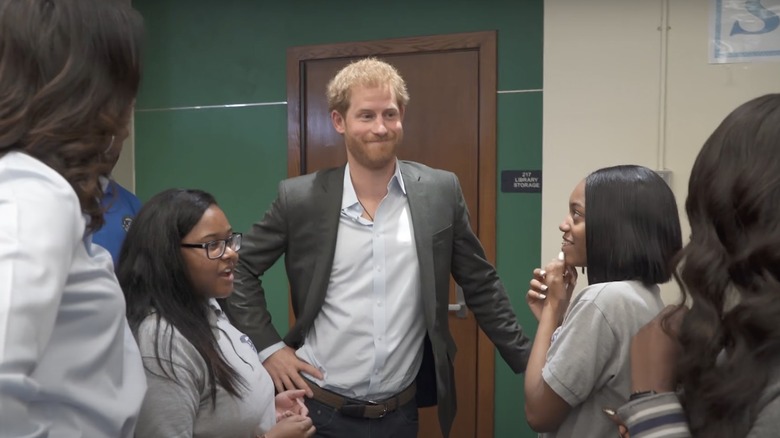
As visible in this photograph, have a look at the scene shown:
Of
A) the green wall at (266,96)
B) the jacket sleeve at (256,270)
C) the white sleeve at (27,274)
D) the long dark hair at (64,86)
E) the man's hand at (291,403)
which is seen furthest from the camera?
the green wall at (266,96)

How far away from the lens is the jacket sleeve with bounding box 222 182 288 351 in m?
2.03

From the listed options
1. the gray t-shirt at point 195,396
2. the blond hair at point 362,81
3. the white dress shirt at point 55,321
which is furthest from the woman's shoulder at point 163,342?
the blond hair at point 362,81

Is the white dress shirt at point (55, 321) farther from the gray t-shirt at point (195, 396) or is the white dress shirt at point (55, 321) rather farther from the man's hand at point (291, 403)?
the man's hand at point (291, 403)

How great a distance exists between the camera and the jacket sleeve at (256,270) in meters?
2.03

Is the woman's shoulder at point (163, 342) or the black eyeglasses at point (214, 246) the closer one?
the woman's shoulder at point (163, 342)

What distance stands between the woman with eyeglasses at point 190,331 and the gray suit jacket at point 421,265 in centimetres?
44

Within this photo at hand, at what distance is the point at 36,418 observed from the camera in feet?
2.43

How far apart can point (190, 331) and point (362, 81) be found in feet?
3.21

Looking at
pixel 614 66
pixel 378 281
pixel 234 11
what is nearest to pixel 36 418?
pixel 378 281

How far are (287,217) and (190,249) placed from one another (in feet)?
1.90

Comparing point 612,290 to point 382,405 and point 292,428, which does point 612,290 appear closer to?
point 292,428

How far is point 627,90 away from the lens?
8.62 ft

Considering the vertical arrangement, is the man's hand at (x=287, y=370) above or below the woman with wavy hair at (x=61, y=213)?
below

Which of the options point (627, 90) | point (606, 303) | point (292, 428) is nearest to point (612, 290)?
point (606, 303)
